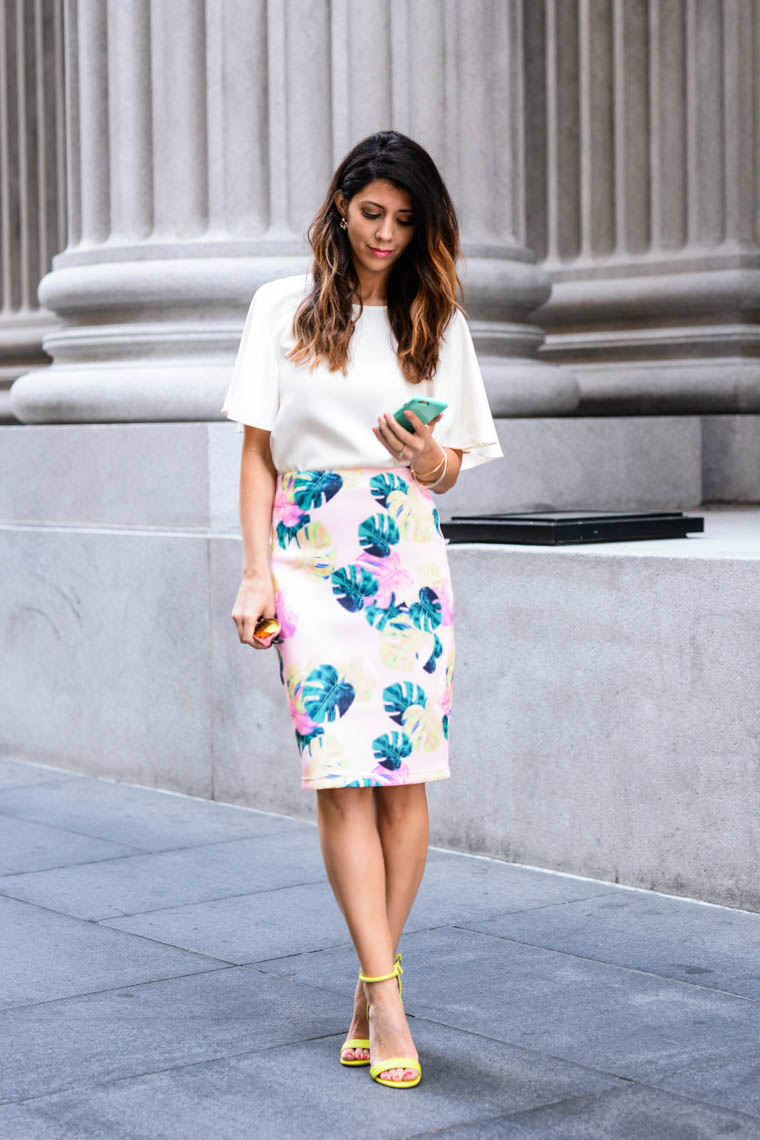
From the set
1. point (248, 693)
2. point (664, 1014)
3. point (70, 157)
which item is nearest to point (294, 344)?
point (664, 1014)

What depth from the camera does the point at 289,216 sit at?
7.84m

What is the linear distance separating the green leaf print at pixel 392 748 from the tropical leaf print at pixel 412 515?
0.44 metres

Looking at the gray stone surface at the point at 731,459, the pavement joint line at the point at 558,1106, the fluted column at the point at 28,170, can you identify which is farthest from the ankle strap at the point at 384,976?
the fluted column at the point at 28,170

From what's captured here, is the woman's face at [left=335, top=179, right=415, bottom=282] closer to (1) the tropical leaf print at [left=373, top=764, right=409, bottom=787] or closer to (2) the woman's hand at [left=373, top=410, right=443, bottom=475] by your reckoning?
(2) the woman's hand at [left=373, top=410, right=443, bottom=475]

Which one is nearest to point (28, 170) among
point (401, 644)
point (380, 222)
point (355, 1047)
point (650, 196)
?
point (650, 196)

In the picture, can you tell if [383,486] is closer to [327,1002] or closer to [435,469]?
[435,469]

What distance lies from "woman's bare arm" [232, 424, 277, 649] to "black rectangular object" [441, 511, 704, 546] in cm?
217

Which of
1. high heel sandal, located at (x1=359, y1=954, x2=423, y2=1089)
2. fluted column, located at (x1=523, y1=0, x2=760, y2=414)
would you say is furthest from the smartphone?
fluted column, located at (x1=523, y1=0, x2=760, y2=414)

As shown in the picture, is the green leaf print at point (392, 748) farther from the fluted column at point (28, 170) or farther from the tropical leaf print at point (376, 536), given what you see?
the fluted column at point (28, 170)

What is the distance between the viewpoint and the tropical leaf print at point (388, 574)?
A: 400 cm

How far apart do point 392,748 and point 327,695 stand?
19cm

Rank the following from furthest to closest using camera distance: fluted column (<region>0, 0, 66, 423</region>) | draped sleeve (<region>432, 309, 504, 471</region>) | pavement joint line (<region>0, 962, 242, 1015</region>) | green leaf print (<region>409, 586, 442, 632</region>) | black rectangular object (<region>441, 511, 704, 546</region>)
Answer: fluted column (<region>0, 0, 66, 423</region>)
black rectangular object (<region>441, 511, 704, 546</region>)
pavement joint line (<region>0, 962, 242, 1015</region>)
draped sleeve (<region>432, 309, 504, 471</region>)
green leaf print (<region>409, 586, 442, 632</region>)

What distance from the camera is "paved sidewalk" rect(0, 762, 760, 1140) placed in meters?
3.68

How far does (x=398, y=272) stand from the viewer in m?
4.09
